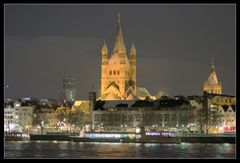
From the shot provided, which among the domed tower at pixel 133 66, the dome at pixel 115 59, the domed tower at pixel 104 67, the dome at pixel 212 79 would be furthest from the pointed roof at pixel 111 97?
the dome at pixel 212 79

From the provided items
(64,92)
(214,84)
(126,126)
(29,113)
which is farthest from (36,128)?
(64,92)

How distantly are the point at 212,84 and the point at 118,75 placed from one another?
597 inches

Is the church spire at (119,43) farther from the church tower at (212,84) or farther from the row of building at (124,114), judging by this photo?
the church tower at (212,84)

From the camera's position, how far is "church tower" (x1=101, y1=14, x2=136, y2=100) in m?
99.4

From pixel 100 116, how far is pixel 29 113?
11.9m

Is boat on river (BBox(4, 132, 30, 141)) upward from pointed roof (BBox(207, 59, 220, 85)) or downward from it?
downward

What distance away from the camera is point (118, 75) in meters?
101

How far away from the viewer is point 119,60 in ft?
330

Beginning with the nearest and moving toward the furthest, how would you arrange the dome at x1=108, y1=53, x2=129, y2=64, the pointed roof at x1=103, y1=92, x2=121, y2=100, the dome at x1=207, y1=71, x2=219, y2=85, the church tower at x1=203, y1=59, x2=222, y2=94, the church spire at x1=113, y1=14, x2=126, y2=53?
the pointed roof at x1=103, y1=92, x2=121, y2=100
the church spire at x1=113, y1=14, x2=126, y2=53
the dome at x1=108, y1=53, x2=129, y2=64
the church tower at x1=203, y1=59, x2=222, y2=94
the dome at x1=207, y1=71, x2=219, y2=85

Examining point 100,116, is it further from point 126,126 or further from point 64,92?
point 64,92

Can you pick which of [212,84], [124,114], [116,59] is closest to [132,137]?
[124,114]

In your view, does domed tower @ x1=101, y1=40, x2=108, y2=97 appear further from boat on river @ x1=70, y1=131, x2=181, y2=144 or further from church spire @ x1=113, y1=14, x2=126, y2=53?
boat on river @ x1=70, y1=131, x2=181, y2=144

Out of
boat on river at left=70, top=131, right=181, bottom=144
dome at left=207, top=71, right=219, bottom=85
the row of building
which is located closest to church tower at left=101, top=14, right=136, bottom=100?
the row of building

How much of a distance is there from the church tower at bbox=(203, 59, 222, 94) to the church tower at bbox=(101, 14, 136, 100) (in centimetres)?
1138
